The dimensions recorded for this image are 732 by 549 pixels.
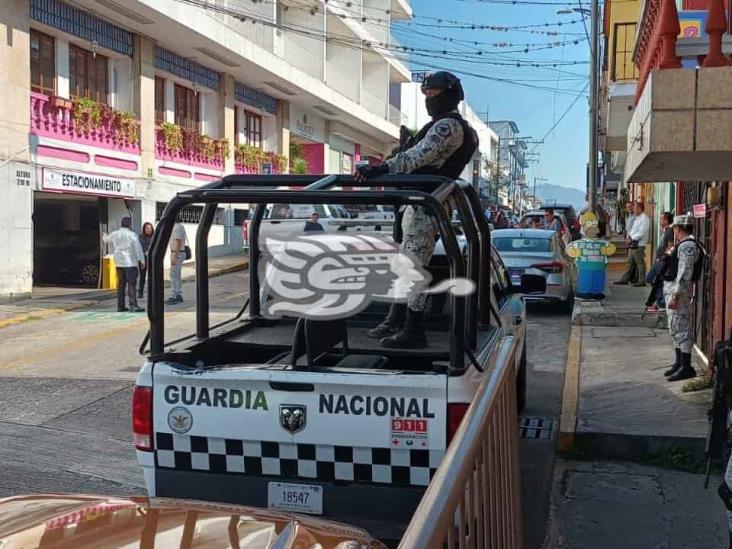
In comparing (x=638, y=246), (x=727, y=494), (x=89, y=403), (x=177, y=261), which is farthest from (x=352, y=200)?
(x=638, y=246)

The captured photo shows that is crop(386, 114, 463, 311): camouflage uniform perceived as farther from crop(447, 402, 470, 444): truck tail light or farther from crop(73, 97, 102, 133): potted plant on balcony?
crop(73, 97, 102, 133): potted plant on balcony

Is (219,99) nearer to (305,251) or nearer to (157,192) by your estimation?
(157,192)

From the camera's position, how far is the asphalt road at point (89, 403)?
536 cm

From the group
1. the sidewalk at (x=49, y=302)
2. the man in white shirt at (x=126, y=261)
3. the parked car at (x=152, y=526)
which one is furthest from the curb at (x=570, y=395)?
the sidewalk at (x=49, y=302)

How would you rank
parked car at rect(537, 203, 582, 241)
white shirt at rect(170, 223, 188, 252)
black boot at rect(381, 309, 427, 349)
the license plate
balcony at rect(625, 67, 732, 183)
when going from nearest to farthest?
the license plate
black boot at rect(381, 309, 427, 349)
balcony at rect(625, 67, 732, 183)
white shirt at rect(170, 223, 188, 252)
parked car at rect(537, 203, 582, 241)

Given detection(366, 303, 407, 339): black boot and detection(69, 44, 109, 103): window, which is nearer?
detection(366, 303, 407, 339): black boot

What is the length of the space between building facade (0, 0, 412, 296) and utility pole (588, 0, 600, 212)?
33.3 ft

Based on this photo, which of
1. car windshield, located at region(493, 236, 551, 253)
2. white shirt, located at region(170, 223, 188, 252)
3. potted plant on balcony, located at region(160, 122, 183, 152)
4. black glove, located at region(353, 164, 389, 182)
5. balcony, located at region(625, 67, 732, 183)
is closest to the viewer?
black glove, located at region(353, 164, 389, 182)

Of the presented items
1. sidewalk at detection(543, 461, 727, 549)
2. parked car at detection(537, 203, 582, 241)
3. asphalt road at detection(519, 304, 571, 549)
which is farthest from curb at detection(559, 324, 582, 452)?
parked car at detection(537, 203, 582, 241)

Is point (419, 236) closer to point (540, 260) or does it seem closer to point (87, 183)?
point (540, 260)

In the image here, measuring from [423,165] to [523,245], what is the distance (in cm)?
945

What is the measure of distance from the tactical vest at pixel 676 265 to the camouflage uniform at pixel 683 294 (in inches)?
1.1

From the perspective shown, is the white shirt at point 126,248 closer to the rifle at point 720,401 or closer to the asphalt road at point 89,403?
the asphalt road at point 89,403

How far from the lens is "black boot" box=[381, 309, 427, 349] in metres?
4.46
